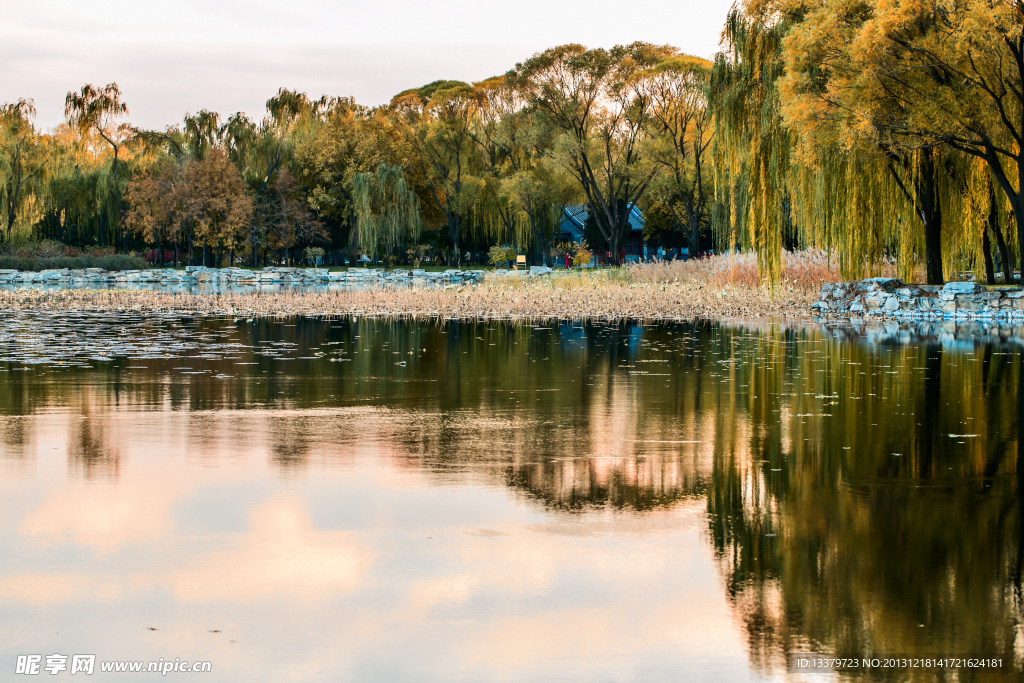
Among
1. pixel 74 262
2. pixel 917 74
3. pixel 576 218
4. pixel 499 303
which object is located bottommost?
pixel 499 303

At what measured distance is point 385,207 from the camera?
233 feet

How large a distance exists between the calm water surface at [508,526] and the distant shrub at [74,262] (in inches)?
2286

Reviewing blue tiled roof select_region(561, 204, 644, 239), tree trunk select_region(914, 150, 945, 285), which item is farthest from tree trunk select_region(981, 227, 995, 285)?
blue tiled roof select_region(561, 204, 644, 239)

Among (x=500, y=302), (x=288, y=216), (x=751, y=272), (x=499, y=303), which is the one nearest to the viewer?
(x=499, y=303)

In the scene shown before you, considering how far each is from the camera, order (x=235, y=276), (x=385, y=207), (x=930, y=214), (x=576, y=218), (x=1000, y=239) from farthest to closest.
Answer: (x=576, y=218)
(x=385, y=207)
(x=235, y=276)
(x=1000, y=239)
(x=930, y=214)

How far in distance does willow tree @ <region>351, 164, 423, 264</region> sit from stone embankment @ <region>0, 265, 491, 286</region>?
2.69 m

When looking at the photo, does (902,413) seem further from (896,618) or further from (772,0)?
(772,0)

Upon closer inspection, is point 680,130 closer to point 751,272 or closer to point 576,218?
point 751,272

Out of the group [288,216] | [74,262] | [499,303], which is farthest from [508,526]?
[288,216]

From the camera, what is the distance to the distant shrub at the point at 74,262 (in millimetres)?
66000

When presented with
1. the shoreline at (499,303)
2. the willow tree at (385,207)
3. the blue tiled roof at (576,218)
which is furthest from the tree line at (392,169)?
the shoreline at (499,303)

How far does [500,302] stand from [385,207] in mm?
38016

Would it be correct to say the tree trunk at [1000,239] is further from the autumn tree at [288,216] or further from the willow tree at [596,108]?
the autumn tree at [288,216]

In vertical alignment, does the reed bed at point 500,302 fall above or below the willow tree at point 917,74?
below
